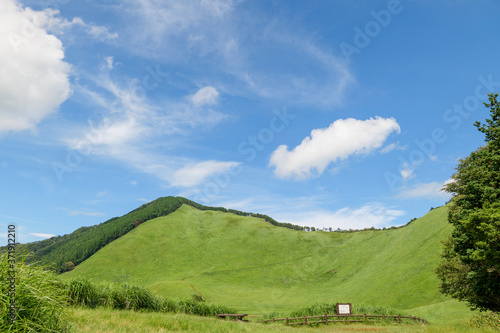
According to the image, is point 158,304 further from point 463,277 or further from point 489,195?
point 463,277

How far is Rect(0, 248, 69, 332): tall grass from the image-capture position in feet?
22.9

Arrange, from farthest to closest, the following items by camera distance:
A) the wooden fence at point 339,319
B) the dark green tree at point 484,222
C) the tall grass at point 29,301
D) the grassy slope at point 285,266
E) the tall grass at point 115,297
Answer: the grassy slope at point 285,266 → the wooden fence at point 339,319 → the dark green tree at point 484,222 → the tall grass at point 115,297 → the tall grass at point 29,301

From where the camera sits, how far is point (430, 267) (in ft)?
270

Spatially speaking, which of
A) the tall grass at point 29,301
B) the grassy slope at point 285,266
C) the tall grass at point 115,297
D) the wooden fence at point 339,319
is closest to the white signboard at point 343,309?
the wooden fence at point 339,319

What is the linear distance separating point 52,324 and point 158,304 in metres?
21.5

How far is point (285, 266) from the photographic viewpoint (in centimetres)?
14775

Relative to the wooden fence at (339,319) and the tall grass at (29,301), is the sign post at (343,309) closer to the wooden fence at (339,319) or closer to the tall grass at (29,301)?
the wooden fence at (339,319)

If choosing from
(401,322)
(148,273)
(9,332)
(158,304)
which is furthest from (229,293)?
(9,332)

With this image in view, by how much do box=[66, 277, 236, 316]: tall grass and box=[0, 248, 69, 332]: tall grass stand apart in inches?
557

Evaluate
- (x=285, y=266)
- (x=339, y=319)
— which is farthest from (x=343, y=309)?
(x=285, y=266)

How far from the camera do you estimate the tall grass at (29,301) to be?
697cm

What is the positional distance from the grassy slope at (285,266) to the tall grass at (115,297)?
4578cm

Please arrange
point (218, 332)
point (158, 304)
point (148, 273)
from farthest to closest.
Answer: point (148, 273)
point (158, 304)
point (218, 332)

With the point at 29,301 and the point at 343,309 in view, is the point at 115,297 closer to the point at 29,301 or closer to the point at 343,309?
the point at 29,301
